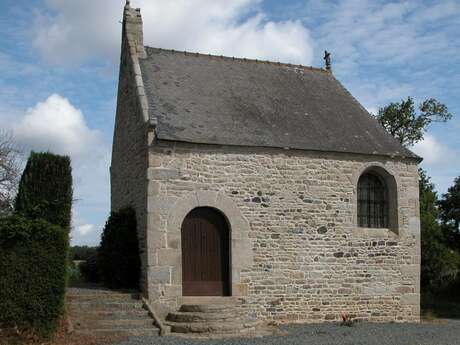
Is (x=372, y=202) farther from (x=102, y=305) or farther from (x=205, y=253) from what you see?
(x=102, y=305)

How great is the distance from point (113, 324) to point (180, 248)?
7.85ft

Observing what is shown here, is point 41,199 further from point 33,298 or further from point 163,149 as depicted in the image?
point 163,149

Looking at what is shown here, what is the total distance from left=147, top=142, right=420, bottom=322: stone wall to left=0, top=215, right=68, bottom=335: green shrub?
2.57 meters

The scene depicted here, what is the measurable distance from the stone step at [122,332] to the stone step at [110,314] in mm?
548

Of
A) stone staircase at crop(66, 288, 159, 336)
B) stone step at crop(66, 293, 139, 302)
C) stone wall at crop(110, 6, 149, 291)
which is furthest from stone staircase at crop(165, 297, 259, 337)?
stone wall at crop(110, 6, 149, 291)

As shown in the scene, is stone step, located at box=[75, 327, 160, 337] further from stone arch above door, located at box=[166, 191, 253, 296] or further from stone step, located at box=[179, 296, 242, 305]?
stone arch above door, located at box=[166, 191, 253, 296]

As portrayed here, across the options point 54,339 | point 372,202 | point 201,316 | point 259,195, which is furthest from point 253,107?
point 54,339

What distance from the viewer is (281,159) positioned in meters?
14.0

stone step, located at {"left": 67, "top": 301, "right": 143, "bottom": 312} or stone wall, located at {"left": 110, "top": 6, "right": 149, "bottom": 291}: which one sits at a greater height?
stone wall, located at {"left": 110, "top": 6, "right": 149, "bottom": 291}

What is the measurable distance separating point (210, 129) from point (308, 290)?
15.4ft

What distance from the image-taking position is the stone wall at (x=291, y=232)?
12.8m

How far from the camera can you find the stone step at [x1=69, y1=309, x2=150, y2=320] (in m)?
11.3

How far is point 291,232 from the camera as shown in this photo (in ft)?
45.2

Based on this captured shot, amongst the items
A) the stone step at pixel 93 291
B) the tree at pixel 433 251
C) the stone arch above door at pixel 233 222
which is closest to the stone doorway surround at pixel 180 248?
the stone arch above door at pixel 233 222
